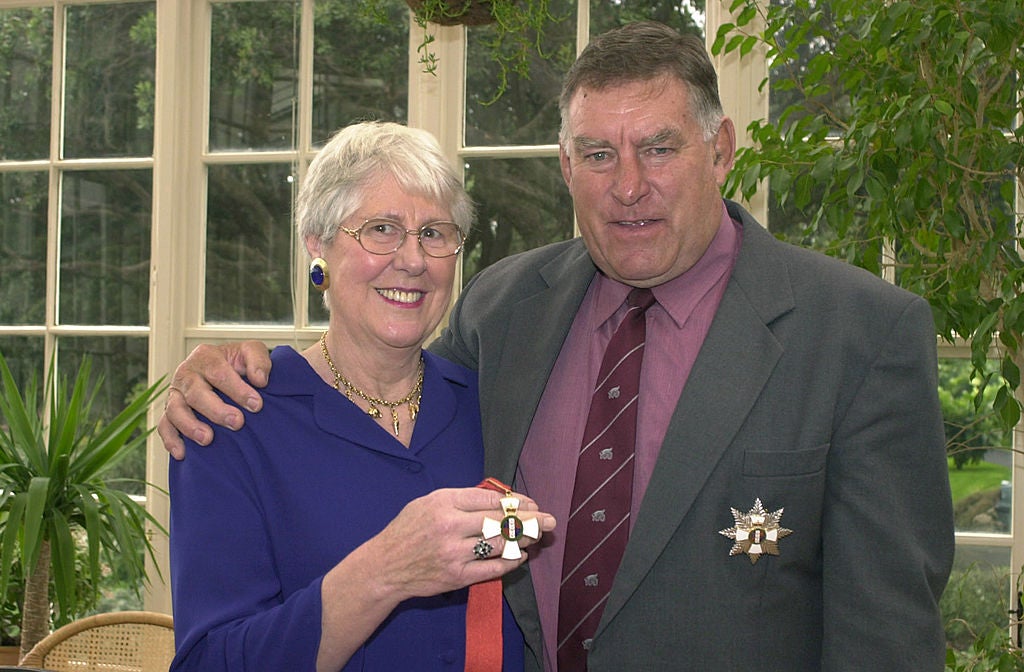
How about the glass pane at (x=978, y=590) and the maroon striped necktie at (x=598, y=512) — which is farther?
the glass pane at (x=978, y=590)

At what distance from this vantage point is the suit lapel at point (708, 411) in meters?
1.47

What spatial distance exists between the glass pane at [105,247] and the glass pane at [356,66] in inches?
25.8

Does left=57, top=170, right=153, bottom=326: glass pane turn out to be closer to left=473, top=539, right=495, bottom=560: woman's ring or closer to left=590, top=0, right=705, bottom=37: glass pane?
left=590, top=0, right=705, bottom=37: glass pane

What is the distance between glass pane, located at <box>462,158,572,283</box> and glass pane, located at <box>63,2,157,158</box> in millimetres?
1128

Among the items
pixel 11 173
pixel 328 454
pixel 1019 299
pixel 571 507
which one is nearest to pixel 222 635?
pixel 328 454

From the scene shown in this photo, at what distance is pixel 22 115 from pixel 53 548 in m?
1.55

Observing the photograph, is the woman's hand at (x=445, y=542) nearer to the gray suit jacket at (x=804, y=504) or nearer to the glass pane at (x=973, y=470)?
the gray suit jacket at (x=804, y=504)

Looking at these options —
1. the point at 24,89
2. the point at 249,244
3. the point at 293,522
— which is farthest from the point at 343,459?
the point at 24,89

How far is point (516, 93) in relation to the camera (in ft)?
11.1

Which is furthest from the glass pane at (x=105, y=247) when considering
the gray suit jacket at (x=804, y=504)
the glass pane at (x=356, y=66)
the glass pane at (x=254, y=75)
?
the gray suit jacket at (x=804, y=504)

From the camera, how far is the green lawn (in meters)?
2.96

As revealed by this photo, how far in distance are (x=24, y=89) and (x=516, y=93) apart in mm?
1692

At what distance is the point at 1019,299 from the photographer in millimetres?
2184

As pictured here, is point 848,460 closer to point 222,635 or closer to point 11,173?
point 222,635
